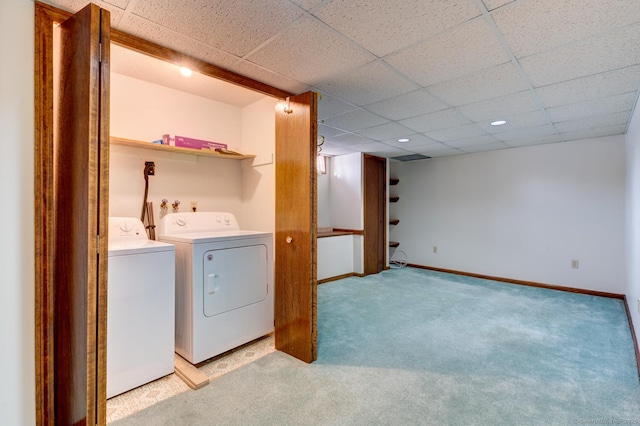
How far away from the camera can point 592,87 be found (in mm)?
2357

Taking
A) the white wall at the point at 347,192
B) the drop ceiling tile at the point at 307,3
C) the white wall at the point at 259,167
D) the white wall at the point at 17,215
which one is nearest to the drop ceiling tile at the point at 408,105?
the white wall at the point at 259,167

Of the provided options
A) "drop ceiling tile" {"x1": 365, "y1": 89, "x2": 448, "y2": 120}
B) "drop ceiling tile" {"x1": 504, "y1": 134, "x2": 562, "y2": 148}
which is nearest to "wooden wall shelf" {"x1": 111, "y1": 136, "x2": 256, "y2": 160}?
"drop ceiling tile" {"x1": 365, "y1": 89, "x2": 448, "y2": 120}

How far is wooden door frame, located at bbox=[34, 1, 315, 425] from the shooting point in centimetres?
142

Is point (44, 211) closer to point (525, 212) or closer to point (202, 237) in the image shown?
point (202, 237)

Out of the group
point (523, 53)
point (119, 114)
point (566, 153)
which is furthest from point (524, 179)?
point (119, 114)

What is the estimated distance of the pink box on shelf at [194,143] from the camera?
8.54 feet

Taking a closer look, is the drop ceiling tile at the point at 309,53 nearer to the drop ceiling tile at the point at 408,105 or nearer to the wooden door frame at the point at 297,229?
the wooden door frame at the point at 297,229

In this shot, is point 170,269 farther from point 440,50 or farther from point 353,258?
point 353,258

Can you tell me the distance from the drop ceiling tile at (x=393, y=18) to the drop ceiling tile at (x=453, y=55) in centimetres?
10

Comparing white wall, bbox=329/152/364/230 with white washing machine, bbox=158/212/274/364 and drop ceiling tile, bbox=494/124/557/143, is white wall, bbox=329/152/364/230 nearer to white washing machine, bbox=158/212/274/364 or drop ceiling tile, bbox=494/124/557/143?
drop ceiling tile, bbox=494/124/557/143

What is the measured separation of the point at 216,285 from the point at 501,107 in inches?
122

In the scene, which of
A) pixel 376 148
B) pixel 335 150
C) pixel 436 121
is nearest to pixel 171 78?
pixel 436 121

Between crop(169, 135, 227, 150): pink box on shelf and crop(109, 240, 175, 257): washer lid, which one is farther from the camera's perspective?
crop(169, 135, 227, 150): pink box on shelf

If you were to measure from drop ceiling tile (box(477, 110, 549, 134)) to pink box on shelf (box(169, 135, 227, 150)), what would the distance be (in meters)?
2.97
